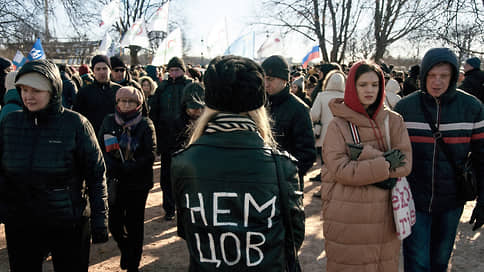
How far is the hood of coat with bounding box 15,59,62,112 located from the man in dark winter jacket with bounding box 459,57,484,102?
6.38 meters

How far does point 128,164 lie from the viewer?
143 inches

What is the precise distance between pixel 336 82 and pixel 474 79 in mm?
2394

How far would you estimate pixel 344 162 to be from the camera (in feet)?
8.93

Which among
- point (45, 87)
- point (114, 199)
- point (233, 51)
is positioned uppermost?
point (233, 51)

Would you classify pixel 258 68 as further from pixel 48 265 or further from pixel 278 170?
pixel 48 265

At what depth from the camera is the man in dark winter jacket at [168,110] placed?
5.59 m

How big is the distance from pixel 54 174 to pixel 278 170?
1629 mm

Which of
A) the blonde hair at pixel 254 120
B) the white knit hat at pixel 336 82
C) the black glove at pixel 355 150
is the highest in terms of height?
the white knit hat at pixel 336 82

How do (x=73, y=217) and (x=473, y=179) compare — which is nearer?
(x=73, y=217)

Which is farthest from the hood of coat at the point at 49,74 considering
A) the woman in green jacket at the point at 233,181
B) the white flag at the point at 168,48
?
the white flag at the point at 168,48

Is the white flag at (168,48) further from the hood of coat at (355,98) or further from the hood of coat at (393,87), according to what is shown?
the hood of coat at (355,98)

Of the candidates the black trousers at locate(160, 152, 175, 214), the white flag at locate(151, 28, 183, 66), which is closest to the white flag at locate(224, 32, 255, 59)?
the white flag at locate(151, 28, 183, 66)

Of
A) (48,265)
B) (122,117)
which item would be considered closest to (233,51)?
(122,117)

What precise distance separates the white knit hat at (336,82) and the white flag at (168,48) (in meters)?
4.55
